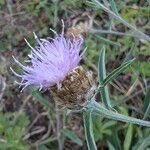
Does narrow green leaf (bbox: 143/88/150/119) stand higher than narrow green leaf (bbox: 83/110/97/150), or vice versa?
narrow green leaf (bbox: 83/110/97/150)

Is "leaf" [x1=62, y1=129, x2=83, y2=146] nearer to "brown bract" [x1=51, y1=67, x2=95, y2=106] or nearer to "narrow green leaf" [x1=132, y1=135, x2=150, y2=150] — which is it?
"narrow green leaf" [x1=132, y1=135, x2=150, y2=150]

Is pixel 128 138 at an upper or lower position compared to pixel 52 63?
lower

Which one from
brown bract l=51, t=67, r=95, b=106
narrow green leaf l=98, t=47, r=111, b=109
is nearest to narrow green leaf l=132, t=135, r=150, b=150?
narrow green leaf l=98, t=47, r=111, b=109

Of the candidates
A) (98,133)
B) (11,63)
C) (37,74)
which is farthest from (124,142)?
(37,74)

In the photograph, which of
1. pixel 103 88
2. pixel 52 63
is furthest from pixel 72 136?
pixel 52 63

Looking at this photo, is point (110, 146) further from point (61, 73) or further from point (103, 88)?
point (61, 73)

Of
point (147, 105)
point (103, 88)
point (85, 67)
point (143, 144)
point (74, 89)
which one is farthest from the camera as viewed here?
point (85, 67)

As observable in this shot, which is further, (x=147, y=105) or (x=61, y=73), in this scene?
(x=147, y=105)
